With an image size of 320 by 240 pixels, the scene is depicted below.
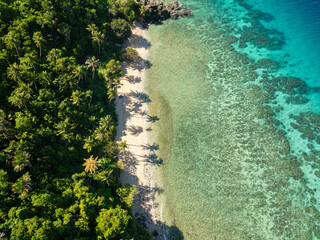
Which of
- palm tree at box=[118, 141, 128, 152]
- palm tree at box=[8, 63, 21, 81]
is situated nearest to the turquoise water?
palm tree at box=[118, 141, 128, 152]

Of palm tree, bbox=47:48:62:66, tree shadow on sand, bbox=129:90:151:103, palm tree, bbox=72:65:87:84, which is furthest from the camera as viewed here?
tree shadow on sand, bbox=129:90:151:103

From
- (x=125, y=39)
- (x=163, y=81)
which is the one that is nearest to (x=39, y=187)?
(x=163, y=81)

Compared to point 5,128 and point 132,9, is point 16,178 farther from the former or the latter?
point 132,9

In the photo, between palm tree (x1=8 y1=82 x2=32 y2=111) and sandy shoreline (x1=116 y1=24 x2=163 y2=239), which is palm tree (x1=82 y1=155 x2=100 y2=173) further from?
palm tree (x1=8 y1=82 x2=32 y2=111)

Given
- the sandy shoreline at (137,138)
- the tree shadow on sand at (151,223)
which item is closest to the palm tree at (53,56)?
the sandy shoreline at (137,138)

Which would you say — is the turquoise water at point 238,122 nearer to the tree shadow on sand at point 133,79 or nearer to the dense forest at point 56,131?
the tree shadow on sand at point 133,79

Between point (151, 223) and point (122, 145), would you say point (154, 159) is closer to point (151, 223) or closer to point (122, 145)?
point (122, 145)

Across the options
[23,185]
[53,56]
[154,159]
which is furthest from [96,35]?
[23,185]
